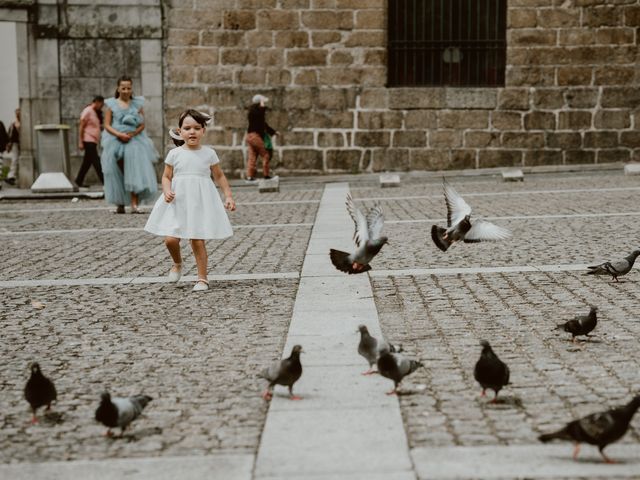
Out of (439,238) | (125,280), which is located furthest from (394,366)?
(125,280)

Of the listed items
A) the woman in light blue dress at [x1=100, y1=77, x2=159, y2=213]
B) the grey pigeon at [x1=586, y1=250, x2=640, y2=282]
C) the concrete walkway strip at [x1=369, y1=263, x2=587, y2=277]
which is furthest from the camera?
the woman in light blue dress at [x1=100, y1=77, x2=159, y2=213]

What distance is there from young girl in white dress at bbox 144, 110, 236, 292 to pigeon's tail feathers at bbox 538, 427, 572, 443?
15.0 feet

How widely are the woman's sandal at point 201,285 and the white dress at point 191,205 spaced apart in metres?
0.35

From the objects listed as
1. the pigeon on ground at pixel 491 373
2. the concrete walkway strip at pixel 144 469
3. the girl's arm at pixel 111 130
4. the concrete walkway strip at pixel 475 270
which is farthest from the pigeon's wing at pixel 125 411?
the girl's arm at pixel 111 130

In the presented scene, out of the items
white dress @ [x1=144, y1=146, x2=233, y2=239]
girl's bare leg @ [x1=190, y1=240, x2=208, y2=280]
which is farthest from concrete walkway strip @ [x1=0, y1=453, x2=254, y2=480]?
white dress @ [x1=144, y1=146, x2=233, y2=239]

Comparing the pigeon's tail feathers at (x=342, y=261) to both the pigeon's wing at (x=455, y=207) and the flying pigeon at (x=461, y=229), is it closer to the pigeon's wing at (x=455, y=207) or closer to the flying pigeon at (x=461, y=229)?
the flying pigeon at (x=461, y=229)

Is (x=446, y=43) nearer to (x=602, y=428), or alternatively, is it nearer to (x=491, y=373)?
(x=491, y=373)

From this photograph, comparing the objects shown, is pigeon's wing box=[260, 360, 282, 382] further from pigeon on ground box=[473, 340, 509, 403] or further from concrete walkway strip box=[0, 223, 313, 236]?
concrete walkway strip box=[0, 223, 313, 236]

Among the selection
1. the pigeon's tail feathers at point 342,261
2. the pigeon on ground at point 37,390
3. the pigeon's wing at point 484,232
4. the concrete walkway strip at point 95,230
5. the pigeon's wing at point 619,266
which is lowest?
the concrete walkway strip at point 95,230

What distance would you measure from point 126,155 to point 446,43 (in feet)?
25.4

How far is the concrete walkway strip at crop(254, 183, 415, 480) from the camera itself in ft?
13.1

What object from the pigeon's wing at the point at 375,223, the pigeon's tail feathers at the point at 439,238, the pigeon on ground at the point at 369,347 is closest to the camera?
the pigeon on ground at the point at 369,347

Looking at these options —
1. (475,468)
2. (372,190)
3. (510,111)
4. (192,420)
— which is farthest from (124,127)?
(475,468)

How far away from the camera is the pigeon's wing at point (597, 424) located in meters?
3.89
